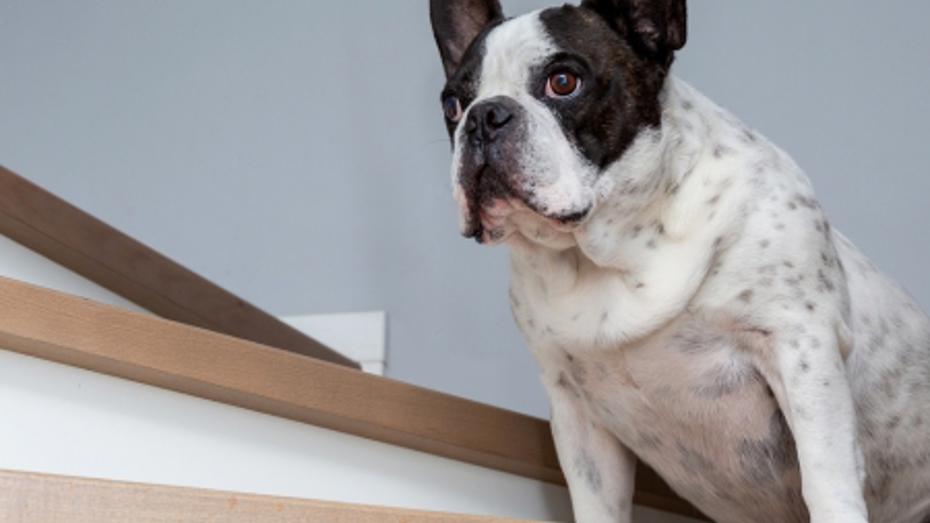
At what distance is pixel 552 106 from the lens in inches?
60.9

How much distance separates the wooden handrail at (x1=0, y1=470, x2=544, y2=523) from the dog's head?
Answer: 464mm

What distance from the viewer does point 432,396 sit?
1.72 m

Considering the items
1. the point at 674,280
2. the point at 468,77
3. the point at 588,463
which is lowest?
the point at 588,463

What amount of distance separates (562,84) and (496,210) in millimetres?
161

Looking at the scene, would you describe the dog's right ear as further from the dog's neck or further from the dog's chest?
the dog's chest

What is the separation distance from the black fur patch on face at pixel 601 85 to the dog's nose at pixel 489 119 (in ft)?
0.20

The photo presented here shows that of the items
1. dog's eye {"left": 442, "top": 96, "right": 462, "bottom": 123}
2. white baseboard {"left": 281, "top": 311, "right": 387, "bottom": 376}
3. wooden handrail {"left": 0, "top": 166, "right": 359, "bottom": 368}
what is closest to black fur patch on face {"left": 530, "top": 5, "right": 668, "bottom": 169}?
dog's eye {"left": 442, "top": 96, "right": 462, "bottom": 123}

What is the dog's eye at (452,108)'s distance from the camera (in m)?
1.66

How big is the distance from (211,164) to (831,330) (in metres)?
1.53

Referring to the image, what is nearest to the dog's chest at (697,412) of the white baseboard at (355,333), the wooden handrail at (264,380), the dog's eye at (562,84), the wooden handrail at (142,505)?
the wooden handrail at (264,380)

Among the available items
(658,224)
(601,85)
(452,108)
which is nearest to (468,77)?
(452,108)

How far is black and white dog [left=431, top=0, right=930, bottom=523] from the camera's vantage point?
151 cm

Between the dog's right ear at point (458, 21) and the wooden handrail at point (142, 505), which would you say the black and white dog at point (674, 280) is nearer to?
the dog's right ear at point (458, 21)

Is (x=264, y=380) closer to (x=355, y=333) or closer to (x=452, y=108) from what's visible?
(x=452, y=108)
